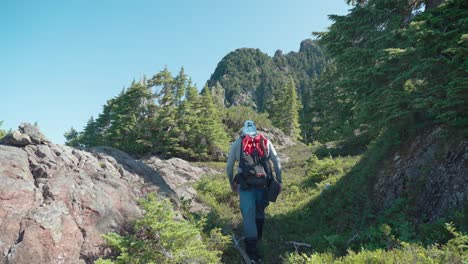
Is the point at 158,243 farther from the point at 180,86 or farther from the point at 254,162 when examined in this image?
the point at 180,86

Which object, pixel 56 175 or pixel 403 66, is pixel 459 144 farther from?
pixel 56 175

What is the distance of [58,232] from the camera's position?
546cm

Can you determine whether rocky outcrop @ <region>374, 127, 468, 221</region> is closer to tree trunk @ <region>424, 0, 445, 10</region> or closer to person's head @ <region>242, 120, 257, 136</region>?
person's head @ <region>242, 120, 257, 136</region>

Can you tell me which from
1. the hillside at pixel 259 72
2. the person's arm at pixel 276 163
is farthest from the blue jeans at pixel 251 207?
the hillside at pixel 259 72

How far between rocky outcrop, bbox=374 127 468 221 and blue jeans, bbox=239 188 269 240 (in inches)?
111

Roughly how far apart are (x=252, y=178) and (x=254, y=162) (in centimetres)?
39

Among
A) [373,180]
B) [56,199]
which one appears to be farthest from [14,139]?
[373,180]

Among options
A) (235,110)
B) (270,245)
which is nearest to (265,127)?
(235,110)

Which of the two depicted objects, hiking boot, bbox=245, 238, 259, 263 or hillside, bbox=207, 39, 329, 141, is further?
hillside, bbox=207, 39, 329, 141

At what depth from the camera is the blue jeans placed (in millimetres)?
6598

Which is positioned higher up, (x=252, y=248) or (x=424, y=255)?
(x=424, y=255)

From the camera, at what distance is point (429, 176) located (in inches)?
259

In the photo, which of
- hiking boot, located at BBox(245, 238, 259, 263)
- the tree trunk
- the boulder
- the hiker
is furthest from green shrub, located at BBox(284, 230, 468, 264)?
the tree trunk

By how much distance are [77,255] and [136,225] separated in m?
1.07
